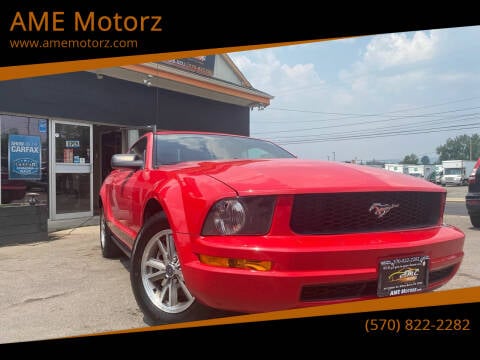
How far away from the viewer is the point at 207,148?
3691 mm

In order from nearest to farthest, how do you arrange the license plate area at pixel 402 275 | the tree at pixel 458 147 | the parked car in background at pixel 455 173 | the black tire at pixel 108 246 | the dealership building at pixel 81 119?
the license plate area at pixel 402 275 → the black tire at pixel 108 246 → the dealership building at pixel 81 119 → the parked car in background at pixel 455 173 → the tree at pixel 458 147

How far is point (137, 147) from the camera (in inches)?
167

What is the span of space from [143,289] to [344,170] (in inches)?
59.0

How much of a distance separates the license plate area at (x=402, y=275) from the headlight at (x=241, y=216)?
64 cm

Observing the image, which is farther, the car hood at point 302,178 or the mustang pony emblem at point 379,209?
the mustang pony emblem at point 379,209

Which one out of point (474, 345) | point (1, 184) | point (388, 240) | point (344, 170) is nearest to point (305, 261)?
point (388, 240)

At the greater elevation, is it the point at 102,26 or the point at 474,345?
the point at 102,26

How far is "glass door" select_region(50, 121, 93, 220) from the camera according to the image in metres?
8.41

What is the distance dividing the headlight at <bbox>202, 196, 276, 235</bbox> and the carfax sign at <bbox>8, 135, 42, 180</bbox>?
7.01 meters

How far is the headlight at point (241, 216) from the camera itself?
205cm

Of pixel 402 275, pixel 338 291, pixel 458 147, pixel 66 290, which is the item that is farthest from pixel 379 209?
pixel 458 147

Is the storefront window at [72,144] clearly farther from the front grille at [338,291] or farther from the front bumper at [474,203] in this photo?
the front bumper at [474,203]

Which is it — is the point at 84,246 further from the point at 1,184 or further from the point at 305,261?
the point at 305,261

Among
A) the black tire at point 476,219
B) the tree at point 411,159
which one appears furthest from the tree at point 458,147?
the black tire at point 476,219
